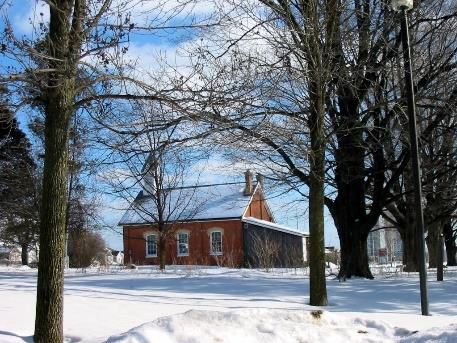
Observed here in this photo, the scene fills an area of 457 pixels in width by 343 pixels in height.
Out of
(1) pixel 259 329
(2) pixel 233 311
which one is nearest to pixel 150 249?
(2) pixel 233 311

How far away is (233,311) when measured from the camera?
286 inches

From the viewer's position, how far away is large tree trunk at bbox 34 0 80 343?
708 centimetres

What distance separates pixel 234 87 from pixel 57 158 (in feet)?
9.08

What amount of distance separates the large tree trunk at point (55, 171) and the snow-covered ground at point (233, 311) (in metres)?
0.51

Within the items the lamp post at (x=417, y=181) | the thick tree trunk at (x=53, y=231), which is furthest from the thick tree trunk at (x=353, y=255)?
the thick tree trunk at (x=53, y=231)

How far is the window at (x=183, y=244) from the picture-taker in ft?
133

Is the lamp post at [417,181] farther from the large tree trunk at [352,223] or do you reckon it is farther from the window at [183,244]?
the window at [183,244]

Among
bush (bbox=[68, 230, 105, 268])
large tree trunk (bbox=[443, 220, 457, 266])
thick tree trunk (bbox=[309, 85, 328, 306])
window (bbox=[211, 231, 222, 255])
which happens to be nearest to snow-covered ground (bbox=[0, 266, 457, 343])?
thick tree trunk (bbox=[309, 85, 328, 306])

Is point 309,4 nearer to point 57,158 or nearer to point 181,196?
Answer: point 57,158

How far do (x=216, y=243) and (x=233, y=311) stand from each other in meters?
32.8

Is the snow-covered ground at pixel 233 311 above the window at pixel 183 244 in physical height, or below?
below

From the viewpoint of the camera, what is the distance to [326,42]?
10.6 metres

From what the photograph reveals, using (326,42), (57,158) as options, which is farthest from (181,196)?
(57,158)

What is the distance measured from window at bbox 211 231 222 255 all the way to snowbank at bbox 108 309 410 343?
32234 mm
